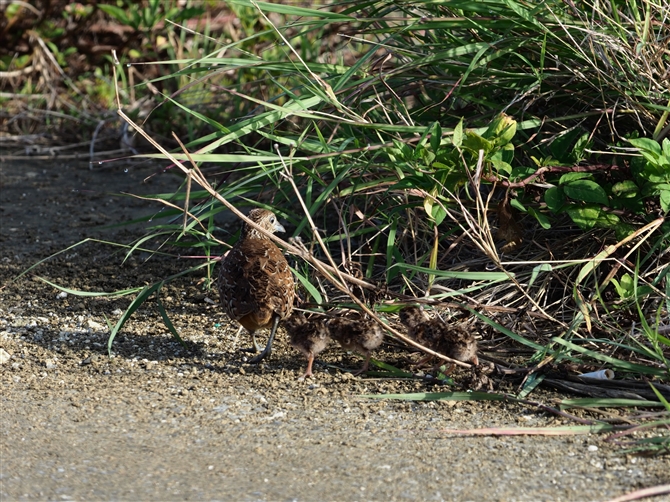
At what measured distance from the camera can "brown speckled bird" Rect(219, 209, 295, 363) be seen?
14.0ft

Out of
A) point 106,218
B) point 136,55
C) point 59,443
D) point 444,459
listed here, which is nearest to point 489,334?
point 444,459

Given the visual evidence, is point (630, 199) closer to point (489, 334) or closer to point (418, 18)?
point (489, 334)

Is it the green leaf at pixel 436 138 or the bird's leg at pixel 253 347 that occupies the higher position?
the green leaf at pixel 436 138

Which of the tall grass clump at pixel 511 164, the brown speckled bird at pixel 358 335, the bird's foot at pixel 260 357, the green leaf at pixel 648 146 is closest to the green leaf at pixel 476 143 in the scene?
the tall grass clump at pixel 511 164

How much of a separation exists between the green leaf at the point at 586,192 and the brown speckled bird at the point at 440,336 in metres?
0.79

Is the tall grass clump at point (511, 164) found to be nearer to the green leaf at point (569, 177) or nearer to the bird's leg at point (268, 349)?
the green leaf at point (569, 177)

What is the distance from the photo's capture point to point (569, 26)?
13.6 feet

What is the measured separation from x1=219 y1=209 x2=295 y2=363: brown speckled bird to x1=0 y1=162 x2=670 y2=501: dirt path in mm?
187

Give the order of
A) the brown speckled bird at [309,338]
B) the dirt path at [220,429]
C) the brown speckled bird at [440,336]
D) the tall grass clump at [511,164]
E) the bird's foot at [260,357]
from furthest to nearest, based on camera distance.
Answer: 1. the bird's foot at [260,357]
2. the brown speckled bird at [309,338]
3. the tall grass clump at [511,164]
4. the brown speckled bird at [440,336]
5. the dirt path at [220,429]

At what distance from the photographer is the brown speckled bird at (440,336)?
3869mm

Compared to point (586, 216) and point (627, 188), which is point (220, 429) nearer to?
point (586, 216)

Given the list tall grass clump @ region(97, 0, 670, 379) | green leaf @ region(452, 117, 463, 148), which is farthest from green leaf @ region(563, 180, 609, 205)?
green leaf @ region(452, 117, 463, 148)

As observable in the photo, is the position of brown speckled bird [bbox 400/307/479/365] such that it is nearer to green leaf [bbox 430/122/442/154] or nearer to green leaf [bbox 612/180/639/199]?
green leaf [bbox 430/122/442/154]

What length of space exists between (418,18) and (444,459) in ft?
7.92
